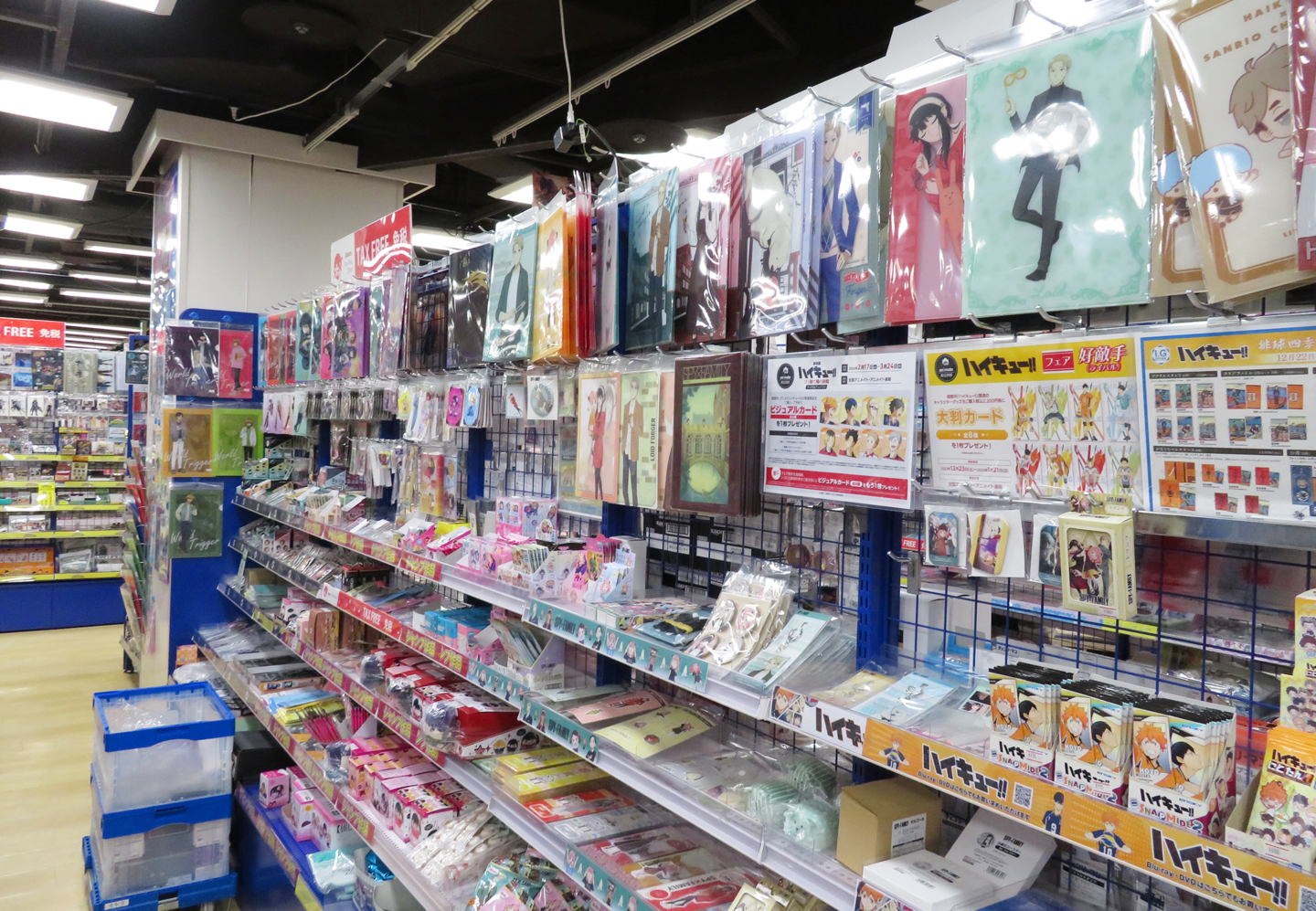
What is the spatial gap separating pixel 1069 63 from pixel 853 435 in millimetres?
649

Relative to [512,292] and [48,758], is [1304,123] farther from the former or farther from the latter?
[48,758]

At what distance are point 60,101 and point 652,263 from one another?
494 cm

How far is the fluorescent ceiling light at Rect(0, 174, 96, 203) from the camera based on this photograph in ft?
22.1

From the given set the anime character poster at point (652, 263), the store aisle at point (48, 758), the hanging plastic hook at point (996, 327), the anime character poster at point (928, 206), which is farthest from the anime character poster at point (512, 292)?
the store aisle at point (48, 758)

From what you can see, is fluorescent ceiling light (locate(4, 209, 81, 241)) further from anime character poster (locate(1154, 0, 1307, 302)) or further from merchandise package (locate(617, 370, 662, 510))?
anime character poster (locate(1154, 0, 1307, 302))

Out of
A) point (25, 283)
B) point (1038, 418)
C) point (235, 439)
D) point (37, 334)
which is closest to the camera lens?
point (1038, 418)

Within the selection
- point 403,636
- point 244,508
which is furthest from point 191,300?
point 403,636

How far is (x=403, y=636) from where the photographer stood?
2.97 meters

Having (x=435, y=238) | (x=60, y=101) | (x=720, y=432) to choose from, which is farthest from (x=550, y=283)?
(x=435, y=238)

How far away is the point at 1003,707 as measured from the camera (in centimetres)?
116

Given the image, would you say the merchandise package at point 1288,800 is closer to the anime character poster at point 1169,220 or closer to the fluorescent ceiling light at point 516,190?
the anime character poster at point 1169,220

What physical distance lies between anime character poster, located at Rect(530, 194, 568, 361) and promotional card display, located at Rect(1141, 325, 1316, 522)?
4.60ft

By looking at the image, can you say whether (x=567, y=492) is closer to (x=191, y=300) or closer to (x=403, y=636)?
(x=403, y=636)

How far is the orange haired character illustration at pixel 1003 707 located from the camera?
1.15 meters
